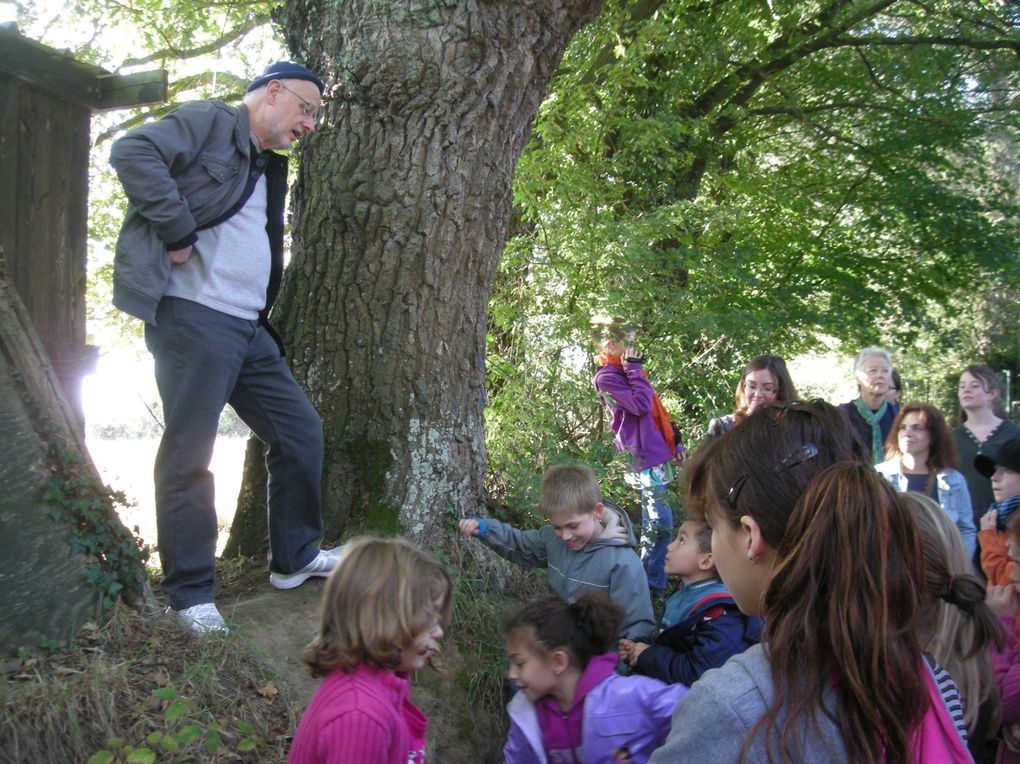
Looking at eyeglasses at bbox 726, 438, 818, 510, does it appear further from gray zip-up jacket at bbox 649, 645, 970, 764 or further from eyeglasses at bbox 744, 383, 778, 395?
eyeglasses at bbox 744, 383, 778, 395

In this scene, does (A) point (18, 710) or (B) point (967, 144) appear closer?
(A) point (18, 710)

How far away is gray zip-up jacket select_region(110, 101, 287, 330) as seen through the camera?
10.9 ft

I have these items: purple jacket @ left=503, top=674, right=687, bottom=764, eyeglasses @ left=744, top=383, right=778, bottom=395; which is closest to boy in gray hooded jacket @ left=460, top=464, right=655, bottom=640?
purple jacket @ left=503, top=674, right=687, bottom=764

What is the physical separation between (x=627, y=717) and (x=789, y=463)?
5.28 ft

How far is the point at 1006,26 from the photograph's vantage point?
12305 millimetres

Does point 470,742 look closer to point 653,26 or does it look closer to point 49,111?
point 49,111

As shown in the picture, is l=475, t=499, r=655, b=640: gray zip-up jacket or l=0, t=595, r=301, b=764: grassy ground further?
l=475, t=499, r=655, b=640: gray zip-up jacket

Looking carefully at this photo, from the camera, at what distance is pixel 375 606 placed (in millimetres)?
2475

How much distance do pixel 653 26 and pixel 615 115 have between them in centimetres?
81

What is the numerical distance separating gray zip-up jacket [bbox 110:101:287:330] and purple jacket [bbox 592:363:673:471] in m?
2.79

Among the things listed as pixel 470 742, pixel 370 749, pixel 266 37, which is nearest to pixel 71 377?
pixel 470 742

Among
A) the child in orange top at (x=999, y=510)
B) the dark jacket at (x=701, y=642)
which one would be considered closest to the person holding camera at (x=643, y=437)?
the child in orange top at (x=999, y=510)

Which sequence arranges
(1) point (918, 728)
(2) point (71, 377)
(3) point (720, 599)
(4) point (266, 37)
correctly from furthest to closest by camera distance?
(4) point (266, 37)
(2) point (71, 377)
(3) point (720, 599)
(1) point (918, 728)

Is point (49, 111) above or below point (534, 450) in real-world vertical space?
above
